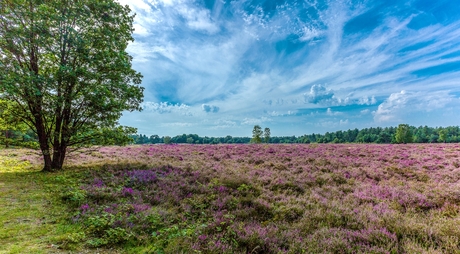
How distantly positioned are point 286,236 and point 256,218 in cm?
138

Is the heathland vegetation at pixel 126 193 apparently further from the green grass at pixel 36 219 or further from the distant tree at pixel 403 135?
the distant tree at pixel 403 135

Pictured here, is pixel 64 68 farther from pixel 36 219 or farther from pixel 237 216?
pixel 237 216

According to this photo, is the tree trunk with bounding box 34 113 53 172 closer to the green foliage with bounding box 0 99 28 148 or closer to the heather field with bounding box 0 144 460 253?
the green foliage with bounding box 0 99 28 148

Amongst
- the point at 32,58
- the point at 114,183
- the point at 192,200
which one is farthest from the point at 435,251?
the point at 32,58

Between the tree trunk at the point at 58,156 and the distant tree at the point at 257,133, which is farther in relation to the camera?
the distant tree at the point at 257,133

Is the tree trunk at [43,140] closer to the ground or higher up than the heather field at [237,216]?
higher up

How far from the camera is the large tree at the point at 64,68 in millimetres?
8602

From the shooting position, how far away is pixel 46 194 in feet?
22.0

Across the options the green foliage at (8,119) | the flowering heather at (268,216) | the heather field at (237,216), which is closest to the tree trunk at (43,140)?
the green foliage at (8,119)

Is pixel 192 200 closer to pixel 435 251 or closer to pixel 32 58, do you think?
pixel 435 251

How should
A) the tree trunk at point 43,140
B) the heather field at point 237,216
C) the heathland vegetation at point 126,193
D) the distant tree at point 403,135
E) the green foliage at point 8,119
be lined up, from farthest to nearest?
the distant tree at point 403,135 → the tree trunk at point 43,140 → the green foliage at point 8,119 → the heathland vegetation at point 126,193 → the heather field at point 237,216

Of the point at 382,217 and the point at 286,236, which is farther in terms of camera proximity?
the point at 382,217

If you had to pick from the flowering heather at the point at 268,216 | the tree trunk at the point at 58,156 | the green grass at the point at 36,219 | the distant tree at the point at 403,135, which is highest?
the distant tree at the point at 403,135

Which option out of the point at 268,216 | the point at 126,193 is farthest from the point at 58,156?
the point at 268,216
